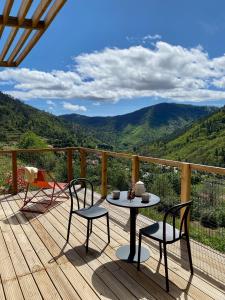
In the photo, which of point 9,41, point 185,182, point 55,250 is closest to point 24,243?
point 55,250

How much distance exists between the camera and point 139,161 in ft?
15.1

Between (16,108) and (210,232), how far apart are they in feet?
173

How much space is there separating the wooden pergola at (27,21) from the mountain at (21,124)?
122ft

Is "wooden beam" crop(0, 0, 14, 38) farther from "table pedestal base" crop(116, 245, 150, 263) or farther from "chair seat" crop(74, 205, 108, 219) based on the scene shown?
"table pedestal base" crop(116, 245, 150, 263)

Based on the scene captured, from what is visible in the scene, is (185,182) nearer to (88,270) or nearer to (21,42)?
(88,270)

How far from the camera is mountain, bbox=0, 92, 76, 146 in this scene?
42500 millimetres

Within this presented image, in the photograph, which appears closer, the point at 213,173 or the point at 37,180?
the point at 213,173

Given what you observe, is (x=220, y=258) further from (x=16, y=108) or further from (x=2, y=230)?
(x=16, y=108)

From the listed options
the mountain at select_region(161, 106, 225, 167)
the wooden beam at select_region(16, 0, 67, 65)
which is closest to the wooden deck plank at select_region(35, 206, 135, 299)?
the wooden beam at select_region(16, 0, 67, 65)

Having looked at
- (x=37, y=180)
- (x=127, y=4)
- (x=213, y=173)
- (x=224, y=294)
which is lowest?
(x=224, y=294)

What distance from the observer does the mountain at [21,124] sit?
139 ft

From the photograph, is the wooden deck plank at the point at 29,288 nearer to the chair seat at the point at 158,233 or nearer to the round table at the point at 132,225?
the round table at the point at 132,225

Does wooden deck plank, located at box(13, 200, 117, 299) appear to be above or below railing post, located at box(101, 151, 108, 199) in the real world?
below

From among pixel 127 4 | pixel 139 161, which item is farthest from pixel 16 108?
pixel 139 161
